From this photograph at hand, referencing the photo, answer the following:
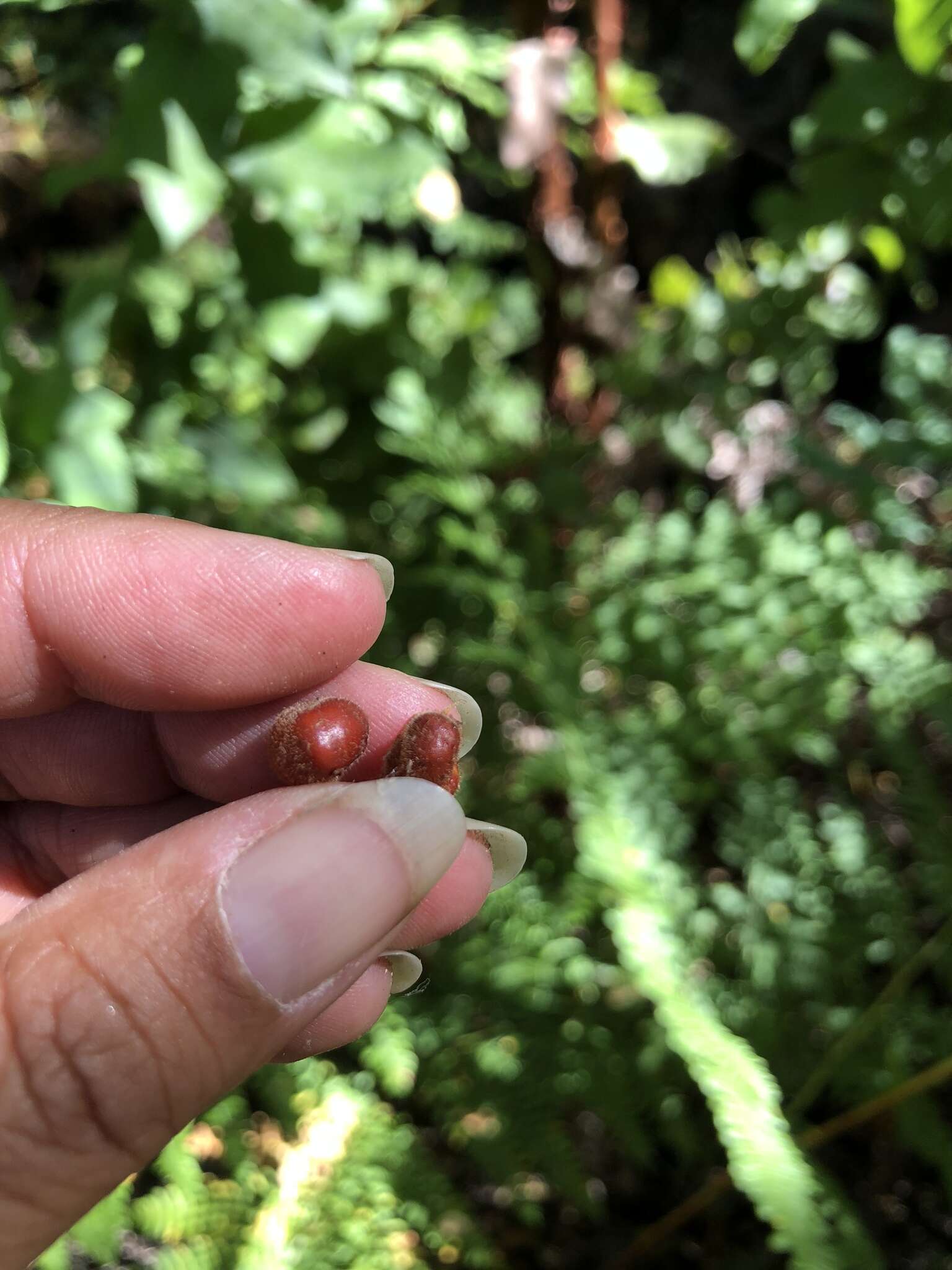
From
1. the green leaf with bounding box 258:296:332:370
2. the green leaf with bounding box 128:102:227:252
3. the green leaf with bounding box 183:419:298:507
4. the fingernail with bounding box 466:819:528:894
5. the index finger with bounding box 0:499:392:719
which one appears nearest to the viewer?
the index finger with bounding box 0:499:392:719

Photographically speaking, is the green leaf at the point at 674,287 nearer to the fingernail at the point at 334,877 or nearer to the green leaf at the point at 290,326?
the green leaf at the point at 290,326

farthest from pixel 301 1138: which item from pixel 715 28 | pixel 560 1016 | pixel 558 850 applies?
pixel 715 28

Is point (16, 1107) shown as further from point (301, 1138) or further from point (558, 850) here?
point (558, 850)

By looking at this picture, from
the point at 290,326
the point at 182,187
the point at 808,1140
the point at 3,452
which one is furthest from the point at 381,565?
the point at 808,1140

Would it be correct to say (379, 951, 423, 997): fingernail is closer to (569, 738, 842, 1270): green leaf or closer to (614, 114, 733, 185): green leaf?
(569, 738, 842, 1270): green leaf

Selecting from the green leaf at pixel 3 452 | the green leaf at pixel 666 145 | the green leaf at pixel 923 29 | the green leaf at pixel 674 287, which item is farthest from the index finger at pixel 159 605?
the green leaf at pixel 674 287

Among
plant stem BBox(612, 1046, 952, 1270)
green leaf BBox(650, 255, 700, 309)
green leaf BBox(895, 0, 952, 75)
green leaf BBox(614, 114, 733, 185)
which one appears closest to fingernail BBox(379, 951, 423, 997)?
plant stem BBox(612, 1046, 952, 1270)

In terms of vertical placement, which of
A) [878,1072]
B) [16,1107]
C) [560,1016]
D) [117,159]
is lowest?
[560,1016]

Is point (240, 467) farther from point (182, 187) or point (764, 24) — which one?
point (764, 24)
